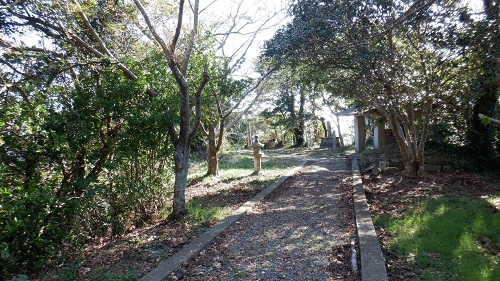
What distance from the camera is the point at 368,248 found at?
460cm

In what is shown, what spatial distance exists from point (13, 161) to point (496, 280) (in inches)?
230

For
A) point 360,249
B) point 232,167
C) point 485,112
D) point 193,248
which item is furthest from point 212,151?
point 485,112

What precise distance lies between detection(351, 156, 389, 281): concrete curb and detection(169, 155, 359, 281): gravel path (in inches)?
7.2

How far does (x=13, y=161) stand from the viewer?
4082 mm

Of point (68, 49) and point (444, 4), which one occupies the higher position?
point (444, 4)

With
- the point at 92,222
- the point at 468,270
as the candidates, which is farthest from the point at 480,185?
the point at 92,222

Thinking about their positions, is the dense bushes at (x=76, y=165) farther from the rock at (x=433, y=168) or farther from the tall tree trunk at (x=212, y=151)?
the rock at (x=433, y=168)

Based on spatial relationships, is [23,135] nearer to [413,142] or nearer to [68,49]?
[68,49]

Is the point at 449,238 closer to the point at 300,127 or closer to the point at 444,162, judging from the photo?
the point at 444,162

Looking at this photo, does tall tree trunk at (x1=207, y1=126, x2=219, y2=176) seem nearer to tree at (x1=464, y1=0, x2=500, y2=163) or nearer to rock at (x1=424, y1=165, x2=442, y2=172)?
rock at (x1=424, y1=165, x2=442, y2=172)

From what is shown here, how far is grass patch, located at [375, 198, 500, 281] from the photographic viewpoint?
12.9 feet

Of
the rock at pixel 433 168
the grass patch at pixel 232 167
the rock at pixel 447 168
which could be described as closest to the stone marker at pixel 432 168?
the rock at pixel 433 168

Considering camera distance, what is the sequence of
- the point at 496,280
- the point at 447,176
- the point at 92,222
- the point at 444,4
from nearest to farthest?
the point at 496,280 → the point at 92,222 → the point at 444,4 → the point at 447,176

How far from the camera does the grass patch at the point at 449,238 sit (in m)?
3.92
